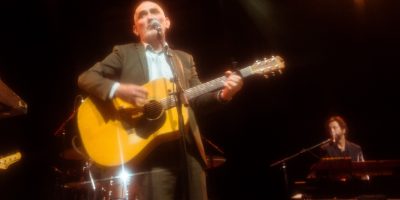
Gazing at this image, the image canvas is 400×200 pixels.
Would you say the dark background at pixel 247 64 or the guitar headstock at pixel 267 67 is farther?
the dark background at pixel 247 64

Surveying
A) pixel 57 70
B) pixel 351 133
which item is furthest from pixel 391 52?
pixel 57 70

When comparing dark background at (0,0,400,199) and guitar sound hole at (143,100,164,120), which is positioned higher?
dark background at (0,0,400,199)

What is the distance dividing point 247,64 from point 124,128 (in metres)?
5.15

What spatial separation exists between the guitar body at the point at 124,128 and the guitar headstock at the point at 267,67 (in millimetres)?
697

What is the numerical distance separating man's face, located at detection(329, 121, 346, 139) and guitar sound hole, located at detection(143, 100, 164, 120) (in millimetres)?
4875

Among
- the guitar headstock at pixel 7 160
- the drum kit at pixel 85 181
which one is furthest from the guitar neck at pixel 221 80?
the guitar headstock at pixel 7 160

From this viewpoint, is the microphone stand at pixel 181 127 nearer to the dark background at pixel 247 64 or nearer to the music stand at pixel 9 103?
the music stand at pixel 9 103

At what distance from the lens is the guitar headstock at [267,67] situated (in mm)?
3236

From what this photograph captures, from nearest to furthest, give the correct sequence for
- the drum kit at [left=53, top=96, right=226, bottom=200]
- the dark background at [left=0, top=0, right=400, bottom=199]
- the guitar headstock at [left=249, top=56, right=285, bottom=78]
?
the guitar headstock at [left=249, top=56, right=285, bottom=78] < the drum kit at [left=53, top=96, right=226, bottom=200] < the dark background at [left=0, top=0, right=400, bottom=199]

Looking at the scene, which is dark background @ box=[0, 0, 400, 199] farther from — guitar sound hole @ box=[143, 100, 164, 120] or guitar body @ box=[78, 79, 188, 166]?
guitar sound hole @ box=[143, 100, 164, 120]

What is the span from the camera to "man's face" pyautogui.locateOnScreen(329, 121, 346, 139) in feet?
23.2

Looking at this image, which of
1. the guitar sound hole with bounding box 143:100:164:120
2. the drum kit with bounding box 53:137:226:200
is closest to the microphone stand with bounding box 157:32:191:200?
the guitar sound hole with bounding box 143:100:164:120

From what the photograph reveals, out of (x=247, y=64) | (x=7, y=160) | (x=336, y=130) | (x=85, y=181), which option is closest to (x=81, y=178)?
(x=85, y=181)

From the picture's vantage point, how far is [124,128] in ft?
9.76
